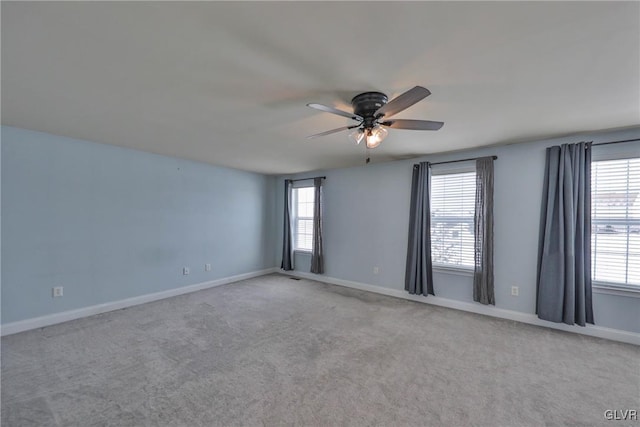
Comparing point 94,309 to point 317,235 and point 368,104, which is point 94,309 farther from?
point 368,104

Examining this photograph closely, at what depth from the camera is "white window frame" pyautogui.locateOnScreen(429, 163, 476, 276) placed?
3812mm

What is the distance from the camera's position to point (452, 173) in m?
4.00

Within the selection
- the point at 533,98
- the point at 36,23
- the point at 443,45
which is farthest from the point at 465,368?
the point at 36,23

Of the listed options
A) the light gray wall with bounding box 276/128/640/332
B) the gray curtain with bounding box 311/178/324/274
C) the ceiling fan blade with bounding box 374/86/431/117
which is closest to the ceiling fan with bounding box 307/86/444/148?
the ceiling fan blade with bounding box 374/86/431/117

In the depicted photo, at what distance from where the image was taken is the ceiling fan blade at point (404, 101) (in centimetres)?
160

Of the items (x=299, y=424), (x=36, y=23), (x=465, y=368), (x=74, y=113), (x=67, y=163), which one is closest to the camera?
(x=36, y=23)

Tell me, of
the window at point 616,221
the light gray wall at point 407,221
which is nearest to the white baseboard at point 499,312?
the light gray wall at point 407,221

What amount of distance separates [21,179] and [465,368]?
5098mm

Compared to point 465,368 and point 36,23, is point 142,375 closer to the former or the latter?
point 36,23

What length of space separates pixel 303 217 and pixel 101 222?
3.56 metres

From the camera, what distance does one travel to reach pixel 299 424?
169 centimetres

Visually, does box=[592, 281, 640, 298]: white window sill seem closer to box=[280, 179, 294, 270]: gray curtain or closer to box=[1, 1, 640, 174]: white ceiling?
box=[1, 1, 640, 174]: white ceiling

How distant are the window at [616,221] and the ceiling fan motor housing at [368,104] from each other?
2.91 metres

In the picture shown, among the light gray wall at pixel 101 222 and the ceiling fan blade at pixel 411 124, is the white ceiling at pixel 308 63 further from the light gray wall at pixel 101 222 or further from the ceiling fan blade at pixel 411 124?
the light gray wall at pixel 101 222
